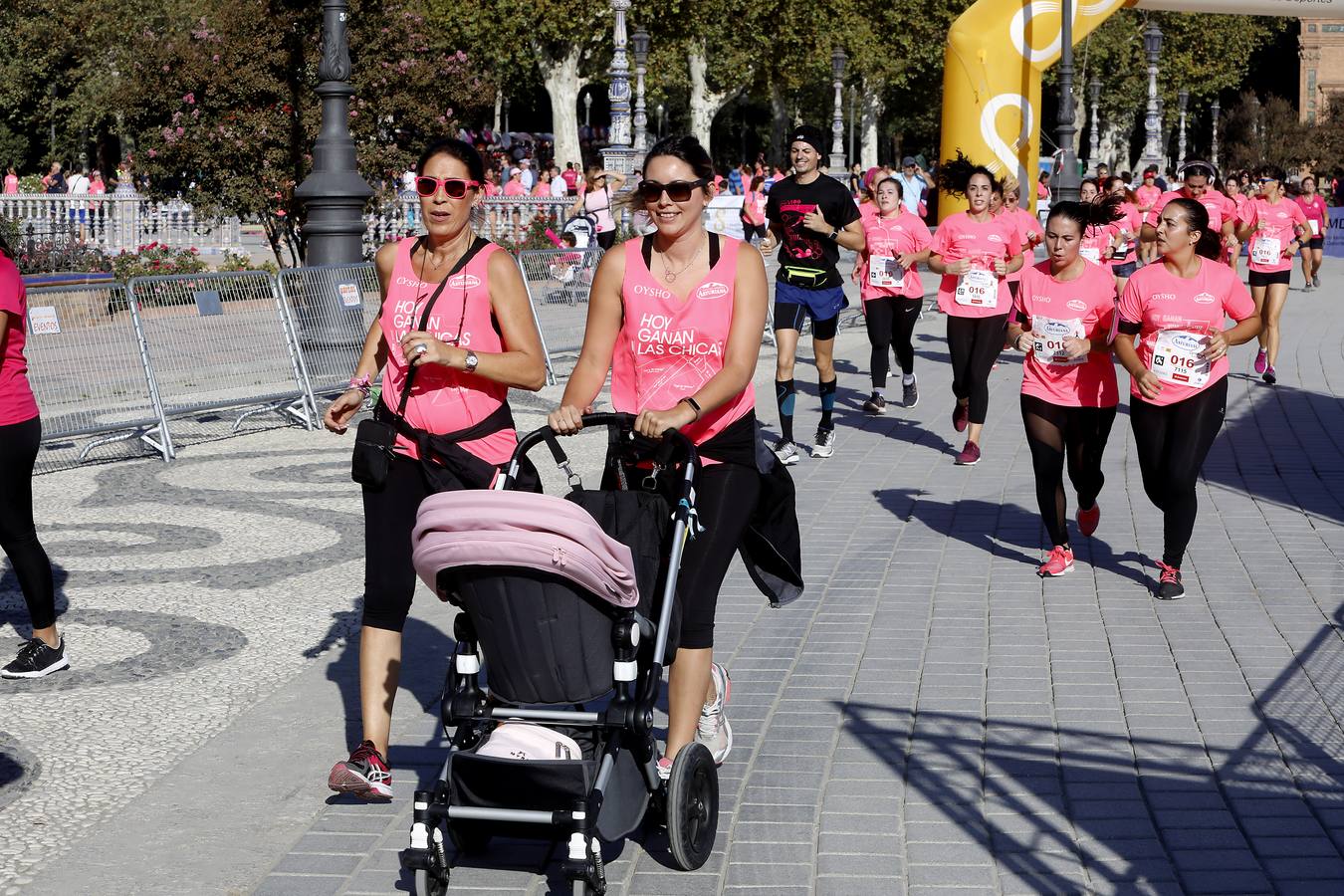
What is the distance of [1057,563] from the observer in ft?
27.2

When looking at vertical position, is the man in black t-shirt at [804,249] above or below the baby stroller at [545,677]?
above

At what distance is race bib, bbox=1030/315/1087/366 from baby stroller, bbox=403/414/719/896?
417 centimetres

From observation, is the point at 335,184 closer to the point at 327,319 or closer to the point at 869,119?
the point at 327,319

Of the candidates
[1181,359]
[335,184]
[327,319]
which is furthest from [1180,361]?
[335,184]

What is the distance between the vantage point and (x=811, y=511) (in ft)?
32.5

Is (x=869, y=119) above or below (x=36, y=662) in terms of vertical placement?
above

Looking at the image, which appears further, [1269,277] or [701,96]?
[701,96]

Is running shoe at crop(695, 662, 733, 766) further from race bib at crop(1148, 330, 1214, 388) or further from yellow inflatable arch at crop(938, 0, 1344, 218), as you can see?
yellow inflatable arch at crop(938, 0, 1344, 218)

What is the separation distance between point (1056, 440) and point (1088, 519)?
0.65 meters

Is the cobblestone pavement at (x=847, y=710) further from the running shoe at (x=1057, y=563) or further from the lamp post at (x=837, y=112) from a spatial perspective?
the lamp post at (x=837, y=112)

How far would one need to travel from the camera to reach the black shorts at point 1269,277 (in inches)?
651

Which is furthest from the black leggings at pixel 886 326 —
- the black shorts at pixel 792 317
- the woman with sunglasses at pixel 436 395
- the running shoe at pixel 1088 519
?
the woman with sunglasses at pixel 436 395

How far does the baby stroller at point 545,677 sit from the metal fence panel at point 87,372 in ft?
25.9

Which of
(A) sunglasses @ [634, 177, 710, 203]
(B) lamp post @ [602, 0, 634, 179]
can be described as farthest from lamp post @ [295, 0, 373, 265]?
(B) lamp post @ [602, 0, 634, 179]
